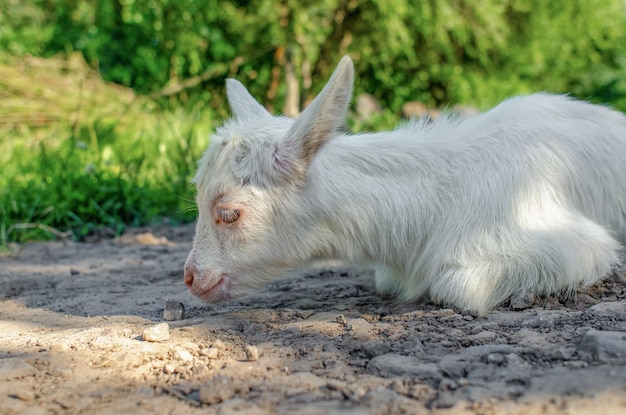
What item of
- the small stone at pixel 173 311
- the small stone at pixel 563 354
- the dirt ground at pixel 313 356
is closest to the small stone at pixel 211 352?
the dirt ground at pixel 313 356

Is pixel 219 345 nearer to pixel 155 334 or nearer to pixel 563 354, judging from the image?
pixel 155 334

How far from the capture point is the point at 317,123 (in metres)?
3.55

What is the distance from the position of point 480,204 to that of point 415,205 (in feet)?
1.11

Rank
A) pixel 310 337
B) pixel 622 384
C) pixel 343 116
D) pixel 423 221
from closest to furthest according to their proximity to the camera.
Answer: pixel 622 384 < pixel 310 337 < pixel 343 116 < pixel 423 221

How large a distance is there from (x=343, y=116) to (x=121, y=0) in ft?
27.8

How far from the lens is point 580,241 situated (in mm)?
3680

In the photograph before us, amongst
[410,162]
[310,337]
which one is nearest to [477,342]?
[310,337]

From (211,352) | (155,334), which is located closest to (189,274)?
(155,334)

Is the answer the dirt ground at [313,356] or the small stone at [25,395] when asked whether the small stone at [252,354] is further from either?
the small stone at [25,395]

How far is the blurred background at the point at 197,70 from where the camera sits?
7430 mm

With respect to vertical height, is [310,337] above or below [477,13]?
below

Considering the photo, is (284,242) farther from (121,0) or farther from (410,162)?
(121,0)

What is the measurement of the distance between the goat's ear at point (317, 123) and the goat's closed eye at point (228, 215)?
0.33 meters

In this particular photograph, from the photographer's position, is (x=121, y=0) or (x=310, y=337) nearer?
(x=310, y=337)
